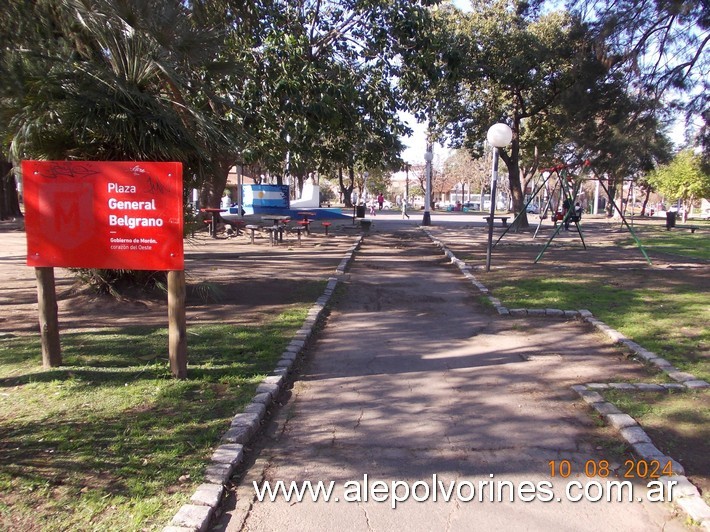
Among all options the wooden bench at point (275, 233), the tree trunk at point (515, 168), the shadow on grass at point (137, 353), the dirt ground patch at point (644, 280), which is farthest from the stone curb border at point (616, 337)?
the tree trunk at point (515, 168)

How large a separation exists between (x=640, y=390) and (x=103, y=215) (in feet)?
16.6

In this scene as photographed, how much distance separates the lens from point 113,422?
3.99 metres

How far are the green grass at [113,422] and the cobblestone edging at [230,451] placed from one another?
0.24 feet

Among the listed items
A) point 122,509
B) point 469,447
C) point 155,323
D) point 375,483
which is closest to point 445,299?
point 155,323

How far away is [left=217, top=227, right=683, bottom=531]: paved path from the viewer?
3104 millimetres

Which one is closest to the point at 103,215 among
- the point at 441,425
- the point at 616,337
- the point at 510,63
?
the point at 441,425

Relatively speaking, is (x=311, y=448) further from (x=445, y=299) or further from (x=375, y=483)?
(x=445, y=299)

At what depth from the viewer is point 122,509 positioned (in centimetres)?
296

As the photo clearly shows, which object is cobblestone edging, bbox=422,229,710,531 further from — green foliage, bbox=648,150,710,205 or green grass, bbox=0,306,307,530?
green foliage, bbox=648,150,710,205

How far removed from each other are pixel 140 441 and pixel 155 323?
10.9ft

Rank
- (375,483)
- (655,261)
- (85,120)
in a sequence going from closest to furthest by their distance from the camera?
(375,483) < (85,120) < (655,261)

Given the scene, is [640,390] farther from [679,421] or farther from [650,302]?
[650,302]

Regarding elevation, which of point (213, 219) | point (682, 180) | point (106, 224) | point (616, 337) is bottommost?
point (616, 337)

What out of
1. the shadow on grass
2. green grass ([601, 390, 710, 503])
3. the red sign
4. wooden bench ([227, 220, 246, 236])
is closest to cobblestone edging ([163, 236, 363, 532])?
the shadow on grass
